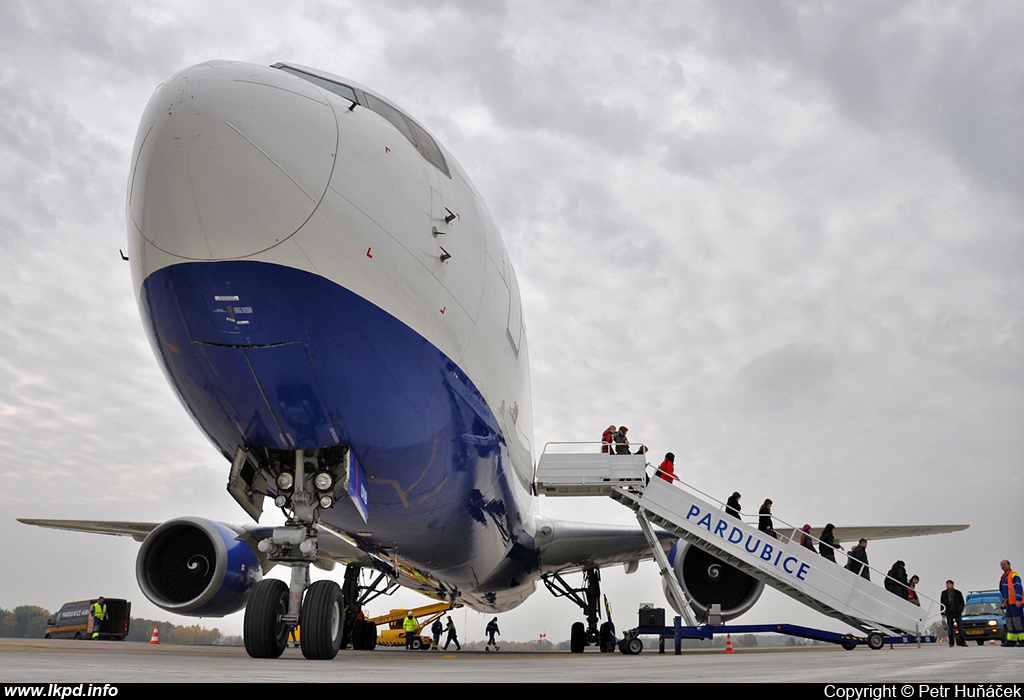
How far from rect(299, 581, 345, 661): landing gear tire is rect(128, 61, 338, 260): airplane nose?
2567 mm

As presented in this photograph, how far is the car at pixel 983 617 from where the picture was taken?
16609mm

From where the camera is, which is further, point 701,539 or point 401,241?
point 701,539

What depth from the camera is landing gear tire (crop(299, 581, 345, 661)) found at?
556 cm

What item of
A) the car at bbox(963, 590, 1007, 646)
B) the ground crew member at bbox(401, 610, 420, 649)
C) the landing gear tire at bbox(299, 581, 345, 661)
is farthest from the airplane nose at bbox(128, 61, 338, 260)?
the ground crew member at bbox(401, 610, 420, 649)

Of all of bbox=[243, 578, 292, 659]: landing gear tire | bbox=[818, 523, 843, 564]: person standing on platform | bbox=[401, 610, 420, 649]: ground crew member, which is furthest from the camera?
bbox=[401, 610, 420, 649]: ground crew member

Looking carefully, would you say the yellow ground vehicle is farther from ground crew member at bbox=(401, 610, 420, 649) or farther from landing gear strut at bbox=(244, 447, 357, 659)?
landing gear strut at bbox=(244, 447, 357, 659)

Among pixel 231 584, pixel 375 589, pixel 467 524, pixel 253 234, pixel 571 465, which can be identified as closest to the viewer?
pixel 253 234

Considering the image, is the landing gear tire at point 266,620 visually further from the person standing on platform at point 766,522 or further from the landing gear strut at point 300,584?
the person standing on platform at point 766,522

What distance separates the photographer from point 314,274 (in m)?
5.22

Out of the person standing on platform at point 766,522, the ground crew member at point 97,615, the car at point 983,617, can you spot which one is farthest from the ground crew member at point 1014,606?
the ground crew member at point 97,615

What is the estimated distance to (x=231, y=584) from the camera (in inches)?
407

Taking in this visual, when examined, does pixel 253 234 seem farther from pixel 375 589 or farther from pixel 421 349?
pixel 375 589
